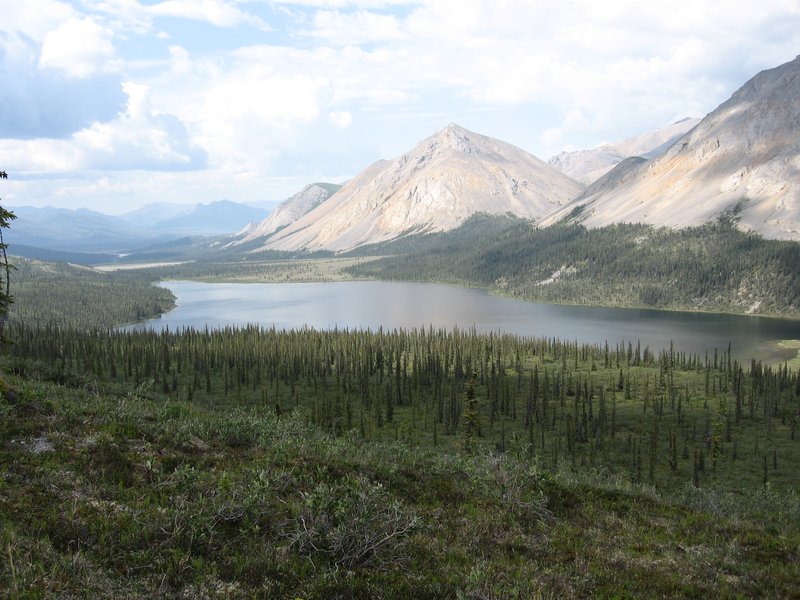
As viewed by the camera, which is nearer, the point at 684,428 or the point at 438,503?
the point at 438,503

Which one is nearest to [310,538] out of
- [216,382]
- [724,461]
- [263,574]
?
[263,574]

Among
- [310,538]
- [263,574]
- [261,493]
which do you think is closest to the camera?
[263,574]

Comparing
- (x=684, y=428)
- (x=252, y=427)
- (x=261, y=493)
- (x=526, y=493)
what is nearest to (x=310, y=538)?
(x=261, y=493)

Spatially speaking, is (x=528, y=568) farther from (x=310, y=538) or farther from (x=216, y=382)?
(x=216, y=382)

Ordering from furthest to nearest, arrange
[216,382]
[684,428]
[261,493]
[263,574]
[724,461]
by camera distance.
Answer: [216,382]
[684,428]
[724,461]
[261,493]
[263,574]

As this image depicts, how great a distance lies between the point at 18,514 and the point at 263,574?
6482 mm

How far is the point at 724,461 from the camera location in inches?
2692

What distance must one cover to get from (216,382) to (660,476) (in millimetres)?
78727

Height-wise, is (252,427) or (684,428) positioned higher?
(252,427)

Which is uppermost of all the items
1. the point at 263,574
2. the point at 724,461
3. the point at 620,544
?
the point at 263,574

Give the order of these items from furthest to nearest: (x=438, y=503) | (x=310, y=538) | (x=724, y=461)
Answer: (x=724, y=461) < (x=438, y=503) < (x=310, y=538)

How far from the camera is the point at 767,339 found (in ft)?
559

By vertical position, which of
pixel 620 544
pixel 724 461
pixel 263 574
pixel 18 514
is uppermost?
pixel 18 514

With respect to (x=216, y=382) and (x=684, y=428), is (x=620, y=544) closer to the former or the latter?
(x=684, y=428)
